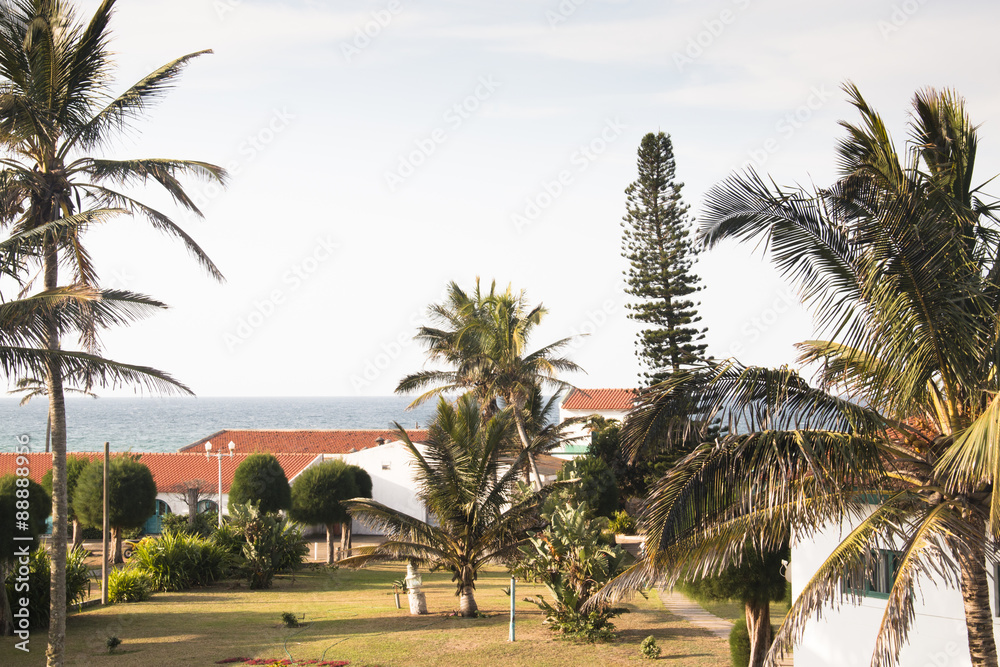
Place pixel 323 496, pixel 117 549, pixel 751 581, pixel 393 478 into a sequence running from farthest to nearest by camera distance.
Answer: pixel 393 478 < pixel 323 496 < pixel 117 549 < pixel 751 581

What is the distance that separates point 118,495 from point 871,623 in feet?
66.8

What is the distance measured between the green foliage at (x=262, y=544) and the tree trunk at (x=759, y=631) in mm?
13159

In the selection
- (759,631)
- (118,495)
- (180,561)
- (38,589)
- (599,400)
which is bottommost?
(759,631)

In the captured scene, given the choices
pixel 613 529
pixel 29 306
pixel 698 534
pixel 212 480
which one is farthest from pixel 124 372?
pixel 212 480

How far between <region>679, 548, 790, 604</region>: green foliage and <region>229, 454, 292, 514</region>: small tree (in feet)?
55.7

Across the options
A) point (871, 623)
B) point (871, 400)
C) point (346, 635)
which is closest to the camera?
point (871, 400)

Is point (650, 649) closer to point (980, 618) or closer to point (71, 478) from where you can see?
point (980, 618)

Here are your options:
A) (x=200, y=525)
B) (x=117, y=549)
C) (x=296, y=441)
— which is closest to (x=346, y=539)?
(x=200, y=525)

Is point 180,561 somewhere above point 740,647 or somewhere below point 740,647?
above

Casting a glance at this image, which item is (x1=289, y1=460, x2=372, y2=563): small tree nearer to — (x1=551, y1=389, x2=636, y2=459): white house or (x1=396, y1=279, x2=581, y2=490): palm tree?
(x1=396, y1=279, x2=581, y2=490): palm tree

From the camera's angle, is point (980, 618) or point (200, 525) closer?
point (980, 618)

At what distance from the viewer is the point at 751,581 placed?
1102 cm

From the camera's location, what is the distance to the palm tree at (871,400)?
270 inches

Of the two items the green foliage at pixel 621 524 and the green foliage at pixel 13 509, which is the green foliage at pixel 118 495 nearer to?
the green foliage at pixel 13 509
